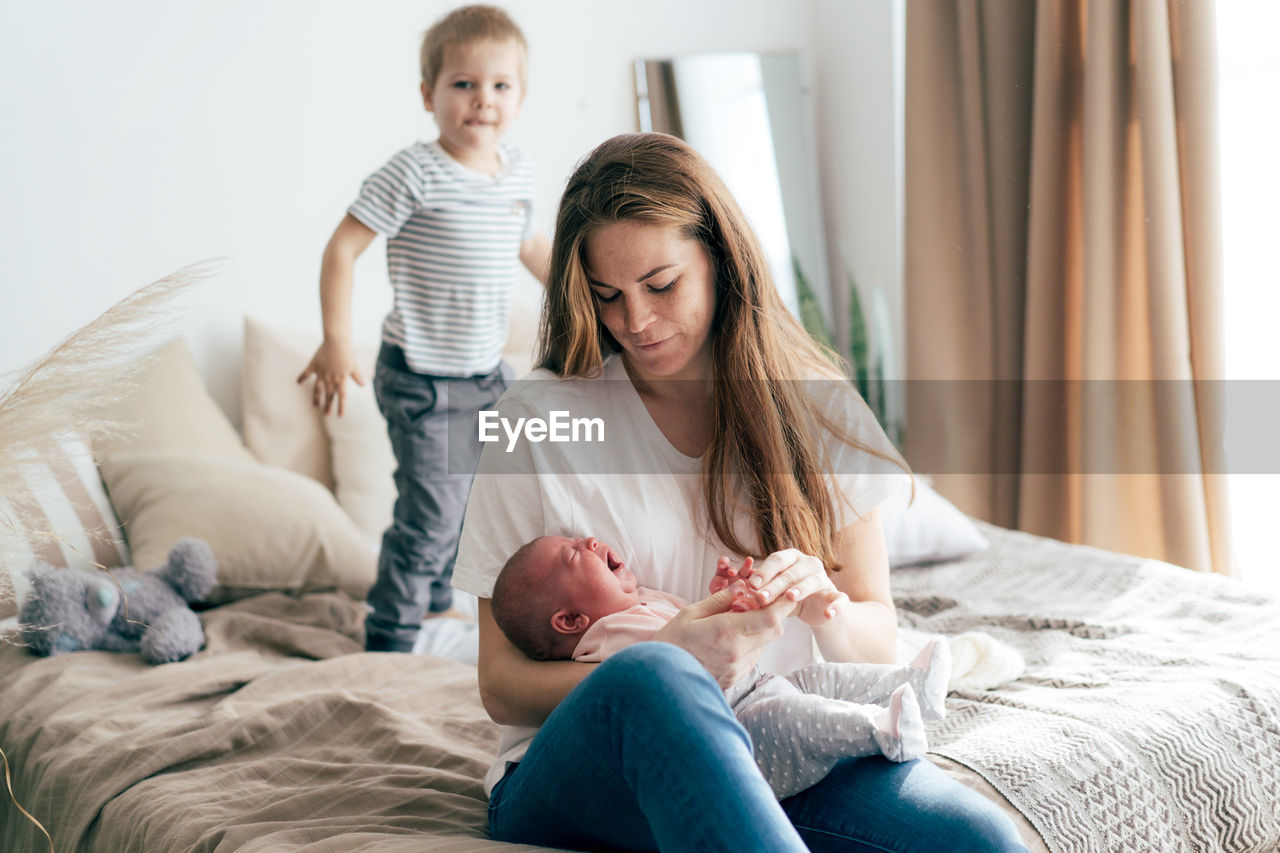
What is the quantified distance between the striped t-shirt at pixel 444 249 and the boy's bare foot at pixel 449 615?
50cm

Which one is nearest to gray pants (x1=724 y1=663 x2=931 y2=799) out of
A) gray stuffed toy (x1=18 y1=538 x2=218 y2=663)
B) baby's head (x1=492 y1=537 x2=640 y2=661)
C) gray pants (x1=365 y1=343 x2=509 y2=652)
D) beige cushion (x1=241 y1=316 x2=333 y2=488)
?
baby's head (x1=492 y1=537 x2=640 y2=661)

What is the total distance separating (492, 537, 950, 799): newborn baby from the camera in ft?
3.44

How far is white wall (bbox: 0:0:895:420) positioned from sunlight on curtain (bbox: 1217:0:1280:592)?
5.08 feet

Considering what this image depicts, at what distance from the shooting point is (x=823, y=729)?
1049 mm

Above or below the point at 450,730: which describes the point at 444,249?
above

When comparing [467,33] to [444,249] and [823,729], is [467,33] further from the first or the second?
[823,729]

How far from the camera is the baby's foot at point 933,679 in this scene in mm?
1114

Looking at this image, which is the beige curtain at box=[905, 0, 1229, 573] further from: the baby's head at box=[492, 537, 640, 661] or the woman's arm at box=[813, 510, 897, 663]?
the baby's head at box=[492, 537, 640, 661]

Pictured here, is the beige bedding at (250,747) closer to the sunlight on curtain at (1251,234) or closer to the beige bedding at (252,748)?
the beige bedding at (252,748)

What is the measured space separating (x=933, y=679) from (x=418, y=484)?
1221mm

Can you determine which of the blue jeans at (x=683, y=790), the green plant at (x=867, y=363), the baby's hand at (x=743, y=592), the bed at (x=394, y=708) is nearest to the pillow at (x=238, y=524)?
the bed at (x=394, y=708)

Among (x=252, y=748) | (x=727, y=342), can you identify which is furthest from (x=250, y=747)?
(x=727, y=342)

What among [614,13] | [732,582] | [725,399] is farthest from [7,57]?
[732,582]

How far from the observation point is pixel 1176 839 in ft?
4.05
